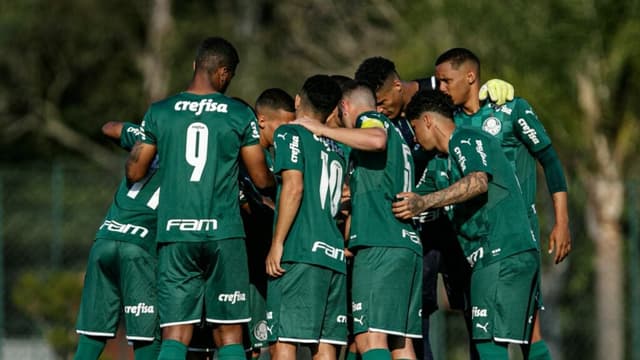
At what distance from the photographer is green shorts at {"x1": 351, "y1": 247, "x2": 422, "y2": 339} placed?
9258 millimetres

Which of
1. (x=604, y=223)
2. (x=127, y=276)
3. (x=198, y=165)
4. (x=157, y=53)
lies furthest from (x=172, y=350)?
(x=157, y=53)

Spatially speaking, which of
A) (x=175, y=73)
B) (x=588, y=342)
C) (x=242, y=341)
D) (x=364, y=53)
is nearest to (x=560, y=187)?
(x=242, y=341)

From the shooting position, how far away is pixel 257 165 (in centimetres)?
949

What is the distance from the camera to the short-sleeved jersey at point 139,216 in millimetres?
9875

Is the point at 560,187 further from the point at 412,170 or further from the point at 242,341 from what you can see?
the point at 242,341

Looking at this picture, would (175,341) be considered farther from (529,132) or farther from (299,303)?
(529,132)

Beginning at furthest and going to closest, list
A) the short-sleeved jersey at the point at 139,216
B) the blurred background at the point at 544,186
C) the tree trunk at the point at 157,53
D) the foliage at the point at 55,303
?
the tree trunk at the point at 157,53 < the blurred background at the point at 544,186 < the foliage at the point at 55,303 < the short-sleeved jersey at the point at 139,216

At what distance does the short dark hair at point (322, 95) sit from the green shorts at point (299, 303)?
1169 millimetres

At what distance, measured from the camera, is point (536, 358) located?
9859mm

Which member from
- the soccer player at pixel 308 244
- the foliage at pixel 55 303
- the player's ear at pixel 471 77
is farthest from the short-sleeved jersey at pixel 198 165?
the foliage at pixel 55 303

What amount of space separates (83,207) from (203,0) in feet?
35.5

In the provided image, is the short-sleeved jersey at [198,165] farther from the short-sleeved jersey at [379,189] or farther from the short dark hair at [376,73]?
the short dark hair at [376,73]

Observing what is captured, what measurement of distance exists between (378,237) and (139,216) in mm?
1914

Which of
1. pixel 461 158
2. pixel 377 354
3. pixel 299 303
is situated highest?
pixel 461 158
